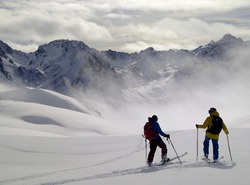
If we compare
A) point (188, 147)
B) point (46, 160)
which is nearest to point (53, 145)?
point (46, 160)

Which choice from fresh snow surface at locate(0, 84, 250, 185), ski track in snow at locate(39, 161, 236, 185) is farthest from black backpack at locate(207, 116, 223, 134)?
ski track in snow at locate(39, 161, 236, 185)

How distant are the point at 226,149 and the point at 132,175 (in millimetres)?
6251

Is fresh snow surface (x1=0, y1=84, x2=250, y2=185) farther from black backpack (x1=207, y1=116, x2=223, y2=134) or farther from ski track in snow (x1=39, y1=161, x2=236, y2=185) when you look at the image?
black backpack (x1=207, y1=116, x2=223, y2=134)

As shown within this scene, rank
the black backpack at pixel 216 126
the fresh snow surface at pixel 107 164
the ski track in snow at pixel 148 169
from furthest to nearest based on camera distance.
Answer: the black backpack at pixel 216 126 < the ski track in snow at pixel 148 169 < the fresh snow surface at pixel 107 164

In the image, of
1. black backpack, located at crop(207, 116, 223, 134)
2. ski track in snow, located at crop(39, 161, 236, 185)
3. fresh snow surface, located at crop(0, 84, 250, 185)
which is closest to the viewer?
fresh snow surface, located at crop(0, 84, 250, 185)

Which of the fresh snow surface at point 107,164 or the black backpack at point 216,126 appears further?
the black backpack at point 216,126

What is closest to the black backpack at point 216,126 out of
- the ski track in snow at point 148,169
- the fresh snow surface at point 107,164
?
the fresh snow surface at point 107,164

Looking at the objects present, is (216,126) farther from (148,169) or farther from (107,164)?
(107,164)

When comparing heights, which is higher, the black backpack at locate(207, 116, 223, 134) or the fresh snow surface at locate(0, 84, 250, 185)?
the black backpack at locate(207, 116, 223, 134)

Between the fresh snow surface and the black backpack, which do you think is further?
the black backpack

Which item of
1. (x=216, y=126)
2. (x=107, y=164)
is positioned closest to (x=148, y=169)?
(x=216, y=126)

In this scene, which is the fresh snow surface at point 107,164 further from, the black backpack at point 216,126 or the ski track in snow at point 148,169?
the black backpack at point 216,126

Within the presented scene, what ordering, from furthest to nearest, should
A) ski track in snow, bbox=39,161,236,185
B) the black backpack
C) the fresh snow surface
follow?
the black backpack
ski track in snow, bbox=39,161,236,185
the fresh snow surface

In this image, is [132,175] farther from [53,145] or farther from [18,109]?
[18,109]
